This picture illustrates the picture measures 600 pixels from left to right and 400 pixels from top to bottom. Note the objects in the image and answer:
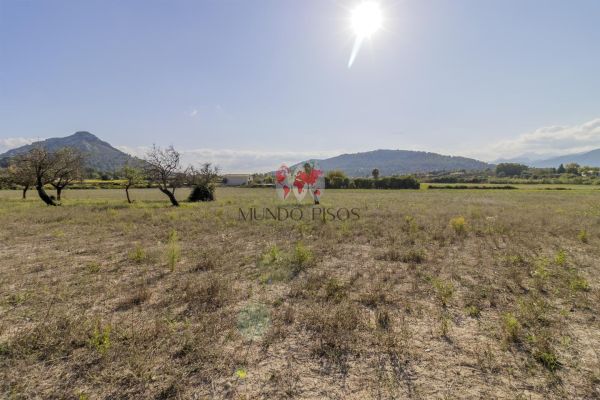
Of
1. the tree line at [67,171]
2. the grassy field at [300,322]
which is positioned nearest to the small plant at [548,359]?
the grassy field at [300,322]

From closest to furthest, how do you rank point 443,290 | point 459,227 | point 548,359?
point 548,359 → point 443,290 → point 459,227

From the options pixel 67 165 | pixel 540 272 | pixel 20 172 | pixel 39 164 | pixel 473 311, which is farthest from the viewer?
pixel 67 165

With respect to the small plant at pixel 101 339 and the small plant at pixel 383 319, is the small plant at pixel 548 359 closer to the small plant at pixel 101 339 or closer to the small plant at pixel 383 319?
the small plant at pixel 383 319

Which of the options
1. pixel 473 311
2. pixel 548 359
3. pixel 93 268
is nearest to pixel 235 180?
pixel 93 268

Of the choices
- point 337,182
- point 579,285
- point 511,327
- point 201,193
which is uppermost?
→ point 337,182

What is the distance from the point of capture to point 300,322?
4.88 meters

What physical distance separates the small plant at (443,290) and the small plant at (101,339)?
589 cm

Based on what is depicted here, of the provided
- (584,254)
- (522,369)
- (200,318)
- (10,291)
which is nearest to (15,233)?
(10,291)

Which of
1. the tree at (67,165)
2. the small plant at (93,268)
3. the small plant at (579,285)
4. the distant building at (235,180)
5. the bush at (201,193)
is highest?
the tree at (67,165)

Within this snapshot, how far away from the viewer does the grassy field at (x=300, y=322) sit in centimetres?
342

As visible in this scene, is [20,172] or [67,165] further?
[67,165]

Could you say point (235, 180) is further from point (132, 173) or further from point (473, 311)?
point (473, 311)

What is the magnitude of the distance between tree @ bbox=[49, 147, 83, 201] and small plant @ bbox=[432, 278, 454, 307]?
33.2 m

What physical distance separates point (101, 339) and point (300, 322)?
3108mm
